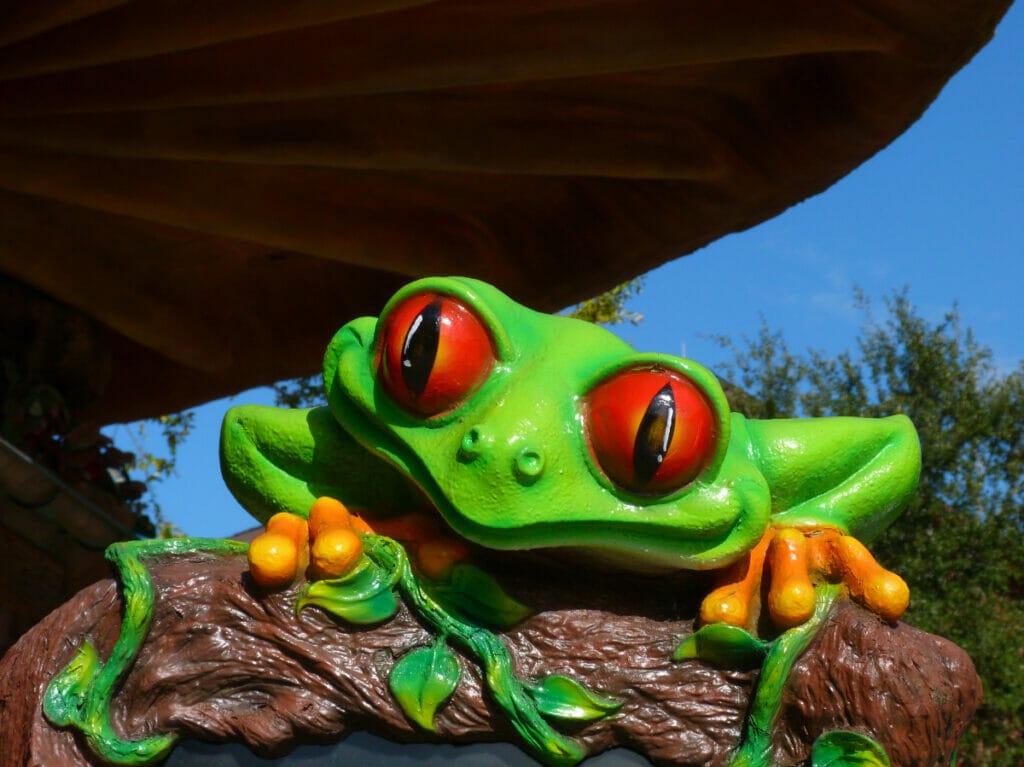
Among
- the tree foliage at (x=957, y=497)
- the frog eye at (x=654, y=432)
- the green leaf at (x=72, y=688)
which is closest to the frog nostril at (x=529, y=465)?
the frog eye at (x=654, y=432)

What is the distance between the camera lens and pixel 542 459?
2090mm

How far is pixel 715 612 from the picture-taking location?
2.16 m

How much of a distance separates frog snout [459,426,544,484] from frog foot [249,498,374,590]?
0.26 meters

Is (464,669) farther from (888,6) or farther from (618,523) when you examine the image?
(888,6)

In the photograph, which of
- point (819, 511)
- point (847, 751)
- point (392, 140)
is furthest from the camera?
point (392, 140)

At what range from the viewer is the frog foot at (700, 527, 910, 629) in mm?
2133

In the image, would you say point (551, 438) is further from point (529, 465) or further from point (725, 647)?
point (725, 647)

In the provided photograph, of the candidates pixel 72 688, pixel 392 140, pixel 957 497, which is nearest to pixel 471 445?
pixel 72 688

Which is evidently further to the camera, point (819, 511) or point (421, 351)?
point (819, 511)

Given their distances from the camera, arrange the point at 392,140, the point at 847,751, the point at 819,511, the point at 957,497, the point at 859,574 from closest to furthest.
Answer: the point at 847,751 → the point at 859,574 → the point at 819,511 → the point at 392,140 → the point at 957,497

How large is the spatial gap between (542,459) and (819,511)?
556 mm

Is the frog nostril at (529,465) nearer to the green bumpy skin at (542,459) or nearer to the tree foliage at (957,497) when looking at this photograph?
the green bumpy skin at (542,459)

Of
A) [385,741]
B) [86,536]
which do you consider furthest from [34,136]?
[385,741]

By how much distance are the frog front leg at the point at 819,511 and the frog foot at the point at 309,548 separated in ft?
1.94
